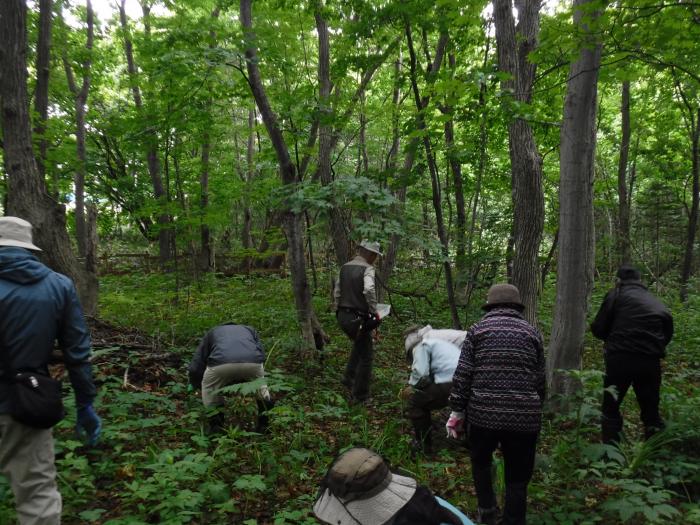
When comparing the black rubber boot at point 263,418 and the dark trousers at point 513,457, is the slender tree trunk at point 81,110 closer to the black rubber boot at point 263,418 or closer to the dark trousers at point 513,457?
the black rubber boot at point 263,418

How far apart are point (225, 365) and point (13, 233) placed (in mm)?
2263

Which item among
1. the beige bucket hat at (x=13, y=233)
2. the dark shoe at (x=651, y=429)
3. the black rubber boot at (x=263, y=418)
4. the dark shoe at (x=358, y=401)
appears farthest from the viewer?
the dark shoe at (x=358, y=401)

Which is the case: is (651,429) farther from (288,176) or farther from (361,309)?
(288,176)

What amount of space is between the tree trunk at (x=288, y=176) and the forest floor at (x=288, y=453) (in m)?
0.46

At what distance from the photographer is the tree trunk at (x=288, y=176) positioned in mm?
7109

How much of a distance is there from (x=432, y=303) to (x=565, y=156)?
6.96 meters

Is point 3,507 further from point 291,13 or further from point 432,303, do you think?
point 291,13

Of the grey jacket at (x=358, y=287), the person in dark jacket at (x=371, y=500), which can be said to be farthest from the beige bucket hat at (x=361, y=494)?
the grey jacket at (x=358, y=287)

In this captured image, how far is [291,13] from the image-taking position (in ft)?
35.1

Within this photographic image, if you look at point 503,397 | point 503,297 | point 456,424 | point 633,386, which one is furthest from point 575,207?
point 456,424

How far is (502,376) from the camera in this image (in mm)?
3219

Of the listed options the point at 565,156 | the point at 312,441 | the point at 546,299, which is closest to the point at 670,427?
the point at 565,156

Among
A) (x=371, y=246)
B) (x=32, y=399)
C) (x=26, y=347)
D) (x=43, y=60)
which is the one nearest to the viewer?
(x=32, y=399)

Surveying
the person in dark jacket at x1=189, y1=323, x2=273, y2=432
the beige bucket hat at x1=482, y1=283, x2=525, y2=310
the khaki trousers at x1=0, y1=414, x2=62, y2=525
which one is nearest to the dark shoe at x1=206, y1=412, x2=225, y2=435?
the person in dark jacket at x1=189, y1=323, x2=273, y2=432
